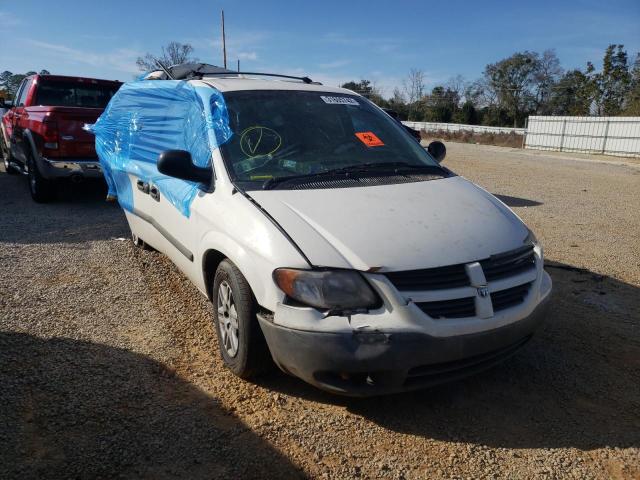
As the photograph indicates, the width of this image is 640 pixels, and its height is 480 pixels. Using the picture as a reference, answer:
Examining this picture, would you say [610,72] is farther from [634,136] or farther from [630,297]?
[630,297]

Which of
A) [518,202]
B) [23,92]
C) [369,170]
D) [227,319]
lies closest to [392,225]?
[369,170]

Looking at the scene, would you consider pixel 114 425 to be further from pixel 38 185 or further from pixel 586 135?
pixel 586 135

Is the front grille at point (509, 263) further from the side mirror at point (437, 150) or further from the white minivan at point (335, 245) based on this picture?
the side mirror at point (437, 150)

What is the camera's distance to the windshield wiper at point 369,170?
3.12 metres

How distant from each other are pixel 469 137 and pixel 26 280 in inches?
1389

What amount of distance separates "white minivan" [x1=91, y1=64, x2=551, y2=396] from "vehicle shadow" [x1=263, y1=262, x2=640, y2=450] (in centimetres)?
31

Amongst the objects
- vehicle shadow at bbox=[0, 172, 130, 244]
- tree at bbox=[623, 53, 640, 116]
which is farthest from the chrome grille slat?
tree at bbox=[623, 53, 640, 116]

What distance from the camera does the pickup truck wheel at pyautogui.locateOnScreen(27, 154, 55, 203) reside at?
7.62m

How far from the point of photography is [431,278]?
2.49 m

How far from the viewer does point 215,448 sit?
2467mm

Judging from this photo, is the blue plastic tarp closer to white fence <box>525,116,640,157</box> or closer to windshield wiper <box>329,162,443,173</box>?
windshield wiper <box>329,162,443,173</box>

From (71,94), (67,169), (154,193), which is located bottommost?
(67,169)

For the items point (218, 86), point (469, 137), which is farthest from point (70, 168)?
point (469, 137)

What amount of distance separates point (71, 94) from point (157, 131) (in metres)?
4.86
